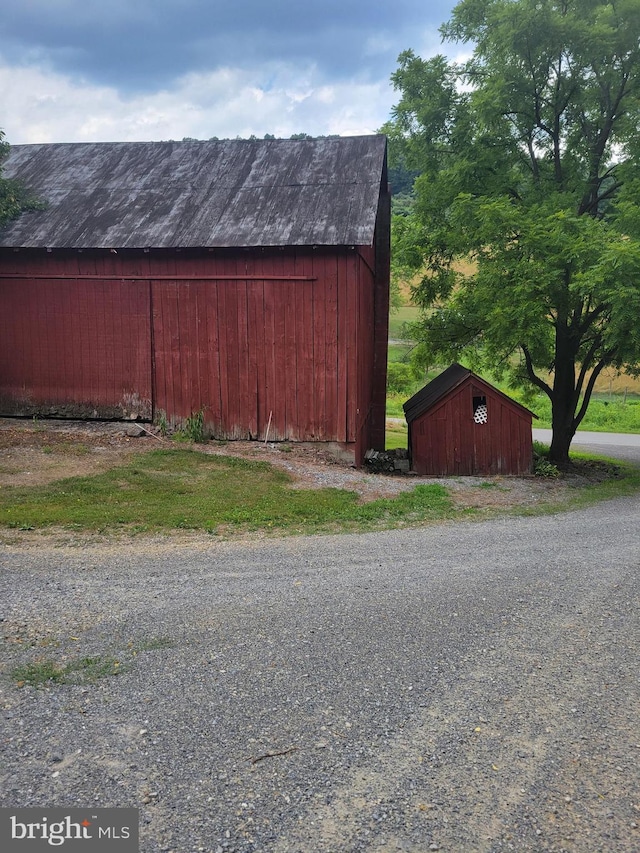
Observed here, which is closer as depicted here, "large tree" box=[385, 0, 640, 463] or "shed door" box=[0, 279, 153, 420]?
"large tree" box=[385, 0, 640, 463]

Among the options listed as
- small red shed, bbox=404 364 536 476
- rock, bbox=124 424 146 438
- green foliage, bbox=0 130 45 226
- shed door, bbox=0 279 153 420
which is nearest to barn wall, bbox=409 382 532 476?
small red shed, bbox=404 364 536 476

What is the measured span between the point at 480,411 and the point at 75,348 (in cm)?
948

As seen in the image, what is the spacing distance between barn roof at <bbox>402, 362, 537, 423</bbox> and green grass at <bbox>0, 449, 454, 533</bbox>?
3.88 metres

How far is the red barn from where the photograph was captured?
45.4 ft

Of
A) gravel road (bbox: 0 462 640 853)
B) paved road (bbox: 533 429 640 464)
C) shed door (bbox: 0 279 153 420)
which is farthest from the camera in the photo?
paved road (bbox: 533 429 640 464)

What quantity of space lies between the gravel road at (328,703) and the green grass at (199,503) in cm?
139

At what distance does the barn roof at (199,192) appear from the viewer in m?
14.0

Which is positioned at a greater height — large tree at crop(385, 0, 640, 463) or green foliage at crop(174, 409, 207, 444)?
large tree at crop(385, 0, 640, 463)

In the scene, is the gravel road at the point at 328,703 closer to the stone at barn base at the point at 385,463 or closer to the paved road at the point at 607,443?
the stone at barn base at the point at 385,463

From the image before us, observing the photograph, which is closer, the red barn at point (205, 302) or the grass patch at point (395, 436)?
the red barn at point (205, 302)

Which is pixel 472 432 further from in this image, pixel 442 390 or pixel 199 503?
pixel 199 503

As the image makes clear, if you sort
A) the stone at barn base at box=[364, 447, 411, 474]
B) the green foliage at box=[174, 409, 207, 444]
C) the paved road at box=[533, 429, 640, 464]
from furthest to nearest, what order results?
the paved road at box=[533, 429, 640, 464], the stone at barn base at box=[364, 447, 411, 474], the green foliage at box=[174, 409, 207, 444]

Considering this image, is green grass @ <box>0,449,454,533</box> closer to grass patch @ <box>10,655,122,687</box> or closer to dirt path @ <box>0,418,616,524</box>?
dirt path @ <box>0,418,616,524</box>

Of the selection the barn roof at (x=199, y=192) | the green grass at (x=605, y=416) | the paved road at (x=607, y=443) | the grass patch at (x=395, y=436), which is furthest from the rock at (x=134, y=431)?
the green grass at (x=605, y=416)
